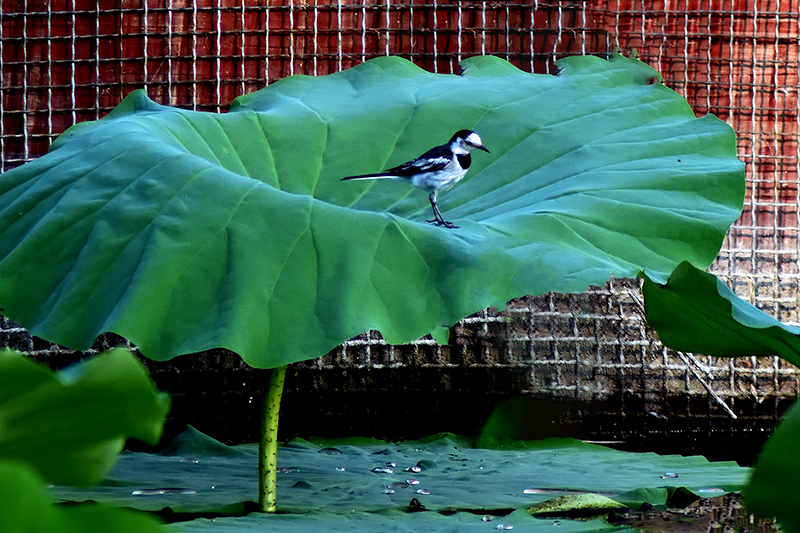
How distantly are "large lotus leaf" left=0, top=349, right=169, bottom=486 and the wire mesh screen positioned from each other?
2.33 m

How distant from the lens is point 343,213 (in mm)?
1170

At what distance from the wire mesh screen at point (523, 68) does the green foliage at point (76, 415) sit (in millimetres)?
2327

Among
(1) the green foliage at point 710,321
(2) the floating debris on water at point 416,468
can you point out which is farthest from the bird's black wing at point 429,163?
(1) the green foliage at point 710,321

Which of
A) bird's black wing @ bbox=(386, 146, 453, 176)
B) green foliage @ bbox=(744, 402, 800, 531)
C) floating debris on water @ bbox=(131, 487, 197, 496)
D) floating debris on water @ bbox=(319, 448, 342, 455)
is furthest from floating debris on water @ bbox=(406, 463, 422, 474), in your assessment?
green foliage @ bbox=(744, 402, 800, 531)

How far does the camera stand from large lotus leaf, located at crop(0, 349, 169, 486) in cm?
31

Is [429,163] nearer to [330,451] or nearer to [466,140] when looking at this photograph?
[466,140]

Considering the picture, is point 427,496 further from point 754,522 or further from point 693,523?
point 754,522

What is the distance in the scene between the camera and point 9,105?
280 centimetres

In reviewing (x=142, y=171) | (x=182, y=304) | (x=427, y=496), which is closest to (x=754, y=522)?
(x=427, y=496)

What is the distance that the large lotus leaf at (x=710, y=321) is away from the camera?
30.6 inches

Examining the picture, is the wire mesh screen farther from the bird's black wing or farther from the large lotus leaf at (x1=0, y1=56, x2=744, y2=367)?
the bird's black wing

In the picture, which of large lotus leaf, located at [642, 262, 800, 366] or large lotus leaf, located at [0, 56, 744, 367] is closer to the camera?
large lotus leaf, located at [642, 262, 800, 366]

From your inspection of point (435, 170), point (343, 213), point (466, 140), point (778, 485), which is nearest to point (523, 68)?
point (466, 140)

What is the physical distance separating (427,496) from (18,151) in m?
1.96
